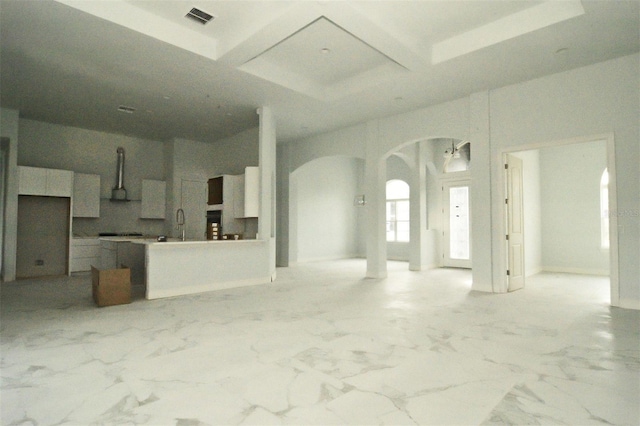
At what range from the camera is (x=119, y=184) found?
28.5 ft

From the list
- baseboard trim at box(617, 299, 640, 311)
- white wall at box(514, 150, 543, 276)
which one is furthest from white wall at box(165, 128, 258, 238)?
baseboard trim at box(617, 299, 640, 311)

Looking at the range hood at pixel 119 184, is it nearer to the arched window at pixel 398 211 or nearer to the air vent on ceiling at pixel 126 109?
the air vent on ceiling at pixel 126 109

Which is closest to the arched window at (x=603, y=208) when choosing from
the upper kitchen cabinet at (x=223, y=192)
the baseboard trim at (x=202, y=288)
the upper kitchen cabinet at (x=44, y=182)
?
the baseboard trim at (x=202, y=288)

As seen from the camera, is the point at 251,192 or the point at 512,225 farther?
the point at 251,192

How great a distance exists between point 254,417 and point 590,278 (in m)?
8.10

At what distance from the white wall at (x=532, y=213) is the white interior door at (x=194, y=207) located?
768 cm

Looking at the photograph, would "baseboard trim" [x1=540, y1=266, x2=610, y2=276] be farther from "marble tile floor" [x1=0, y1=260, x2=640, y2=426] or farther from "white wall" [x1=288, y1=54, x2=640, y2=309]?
"white wall" [x1=288, y1=54, x2=640, y2=309]

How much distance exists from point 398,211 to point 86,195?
885 cm

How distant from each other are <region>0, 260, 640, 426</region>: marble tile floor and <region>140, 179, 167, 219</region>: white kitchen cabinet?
4020mm

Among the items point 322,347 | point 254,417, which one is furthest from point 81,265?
point 254,417

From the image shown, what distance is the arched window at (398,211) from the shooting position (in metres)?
11.9

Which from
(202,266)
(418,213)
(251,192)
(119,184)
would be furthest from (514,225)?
(119,184)

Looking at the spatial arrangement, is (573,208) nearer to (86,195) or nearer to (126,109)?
(126,109)

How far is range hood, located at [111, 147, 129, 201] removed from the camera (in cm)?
867
